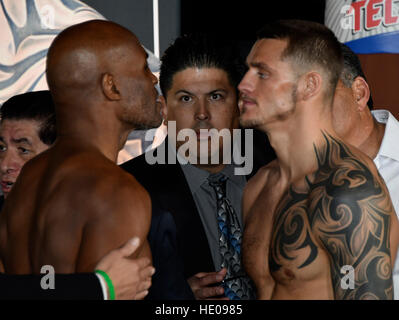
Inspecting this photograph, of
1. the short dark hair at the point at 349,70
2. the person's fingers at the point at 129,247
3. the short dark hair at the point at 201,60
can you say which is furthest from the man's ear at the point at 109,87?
the short dark hair at the point at 349,70

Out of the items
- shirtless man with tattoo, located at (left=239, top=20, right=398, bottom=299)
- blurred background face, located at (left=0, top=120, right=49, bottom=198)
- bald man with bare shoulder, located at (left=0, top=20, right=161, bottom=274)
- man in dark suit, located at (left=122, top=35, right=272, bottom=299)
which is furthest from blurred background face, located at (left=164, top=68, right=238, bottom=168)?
bald man with bare shoulder, located at (left=0, top=20, right=161, bottom=274)

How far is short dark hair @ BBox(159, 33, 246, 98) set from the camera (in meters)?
2.42

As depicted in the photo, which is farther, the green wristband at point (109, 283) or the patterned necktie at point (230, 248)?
the patterned necktie at point (230, 248)

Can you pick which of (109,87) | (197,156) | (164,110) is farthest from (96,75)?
(164,110)

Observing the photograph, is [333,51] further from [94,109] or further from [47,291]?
[47,291]

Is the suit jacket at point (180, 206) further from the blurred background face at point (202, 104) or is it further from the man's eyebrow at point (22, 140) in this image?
the man's eyebrow at point (22, 140)

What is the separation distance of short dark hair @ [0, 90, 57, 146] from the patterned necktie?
701mm

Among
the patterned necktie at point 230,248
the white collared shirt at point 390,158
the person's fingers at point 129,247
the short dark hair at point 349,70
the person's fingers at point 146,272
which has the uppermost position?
the short dark hair at point 349,70

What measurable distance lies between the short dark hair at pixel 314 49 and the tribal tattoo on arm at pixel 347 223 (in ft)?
0.84

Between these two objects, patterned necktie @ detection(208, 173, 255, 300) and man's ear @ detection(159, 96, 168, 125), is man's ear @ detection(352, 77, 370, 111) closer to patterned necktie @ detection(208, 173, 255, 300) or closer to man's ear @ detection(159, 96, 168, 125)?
patterned necktie @ detection(208, 173, 255, 300)

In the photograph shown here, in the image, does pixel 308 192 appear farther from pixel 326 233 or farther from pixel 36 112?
pixel 36 112

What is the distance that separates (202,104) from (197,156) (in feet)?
0.74

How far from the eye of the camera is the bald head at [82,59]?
1.47 m
